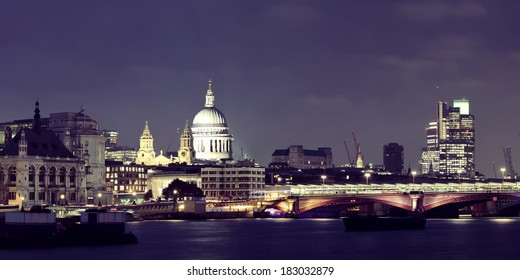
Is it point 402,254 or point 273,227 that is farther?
point 273,227

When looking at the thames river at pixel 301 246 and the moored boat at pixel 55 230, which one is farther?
the moored boat at pixel 55 230

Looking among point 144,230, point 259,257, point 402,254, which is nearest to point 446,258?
point 402,254

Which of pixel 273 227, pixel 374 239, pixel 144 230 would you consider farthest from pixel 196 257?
pixel 273 227

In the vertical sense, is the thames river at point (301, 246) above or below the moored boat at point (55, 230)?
below

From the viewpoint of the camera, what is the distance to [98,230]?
12838 centimetres

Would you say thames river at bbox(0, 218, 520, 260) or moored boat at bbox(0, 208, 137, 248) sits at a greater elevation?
moored boat at bbox(0, 208, 137, 248)

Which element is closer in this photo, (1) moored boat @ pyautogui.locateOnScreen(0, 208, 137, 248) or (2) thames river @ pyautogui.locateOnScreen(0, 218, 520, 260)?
(2) thames river @ pyautogui.locateOnScreen(0, 218, 520, 260)

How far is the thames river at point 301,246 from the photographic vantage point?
117000mm

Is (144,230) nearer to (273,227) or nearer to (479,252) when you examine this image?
(273,227)

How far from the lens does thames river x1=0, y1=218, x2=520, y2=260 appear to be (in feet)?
384
